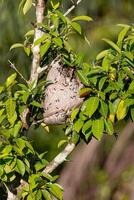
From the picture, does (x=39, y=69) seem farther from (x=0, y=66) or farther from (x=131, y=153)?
(x=131, y=153)

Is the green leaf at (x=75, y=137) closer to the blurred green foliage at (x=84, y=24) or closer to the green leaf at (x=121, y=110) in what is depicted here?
the green leaf at (x=121, y=110)

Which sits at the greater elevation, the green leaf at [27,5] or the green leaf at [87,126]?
the green leaf at [27,5]

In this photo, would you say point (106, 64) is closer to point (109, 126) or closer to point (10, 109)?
point (109, 126)

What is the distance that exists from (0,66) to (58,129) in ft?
5.09

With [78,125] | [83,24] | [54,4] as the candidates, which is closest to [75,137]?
[78,125]

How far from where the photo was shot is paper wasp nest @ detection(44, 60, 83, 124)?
177 cm

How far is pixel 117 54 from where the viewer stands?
1.76 meters

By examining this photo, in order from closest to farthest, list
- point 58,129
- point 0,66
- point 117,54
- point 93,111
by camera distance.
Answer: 1. point 93,111
2. point 117,54
3. point 0,66
4. point 58,129

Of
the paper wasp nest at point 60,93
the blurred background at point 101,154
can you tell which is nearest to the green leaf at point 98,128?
the paper wasp nest at point 60,93

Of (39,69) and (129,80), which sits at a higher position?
(39,69)

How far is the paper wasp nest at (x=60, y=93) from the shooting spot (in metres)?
1.77

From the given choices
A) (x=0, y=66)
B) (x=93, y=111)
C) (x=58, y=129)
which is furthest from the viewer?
(x=58, y=129)

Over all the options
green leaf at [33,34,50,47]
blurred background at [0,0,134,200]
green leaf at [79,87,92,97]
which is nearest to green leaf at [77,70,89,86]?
green leaf at [79,87,92,97]

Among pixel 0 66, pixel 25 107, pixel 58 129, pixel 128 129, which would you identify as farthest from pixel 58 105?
pixel 128 129
